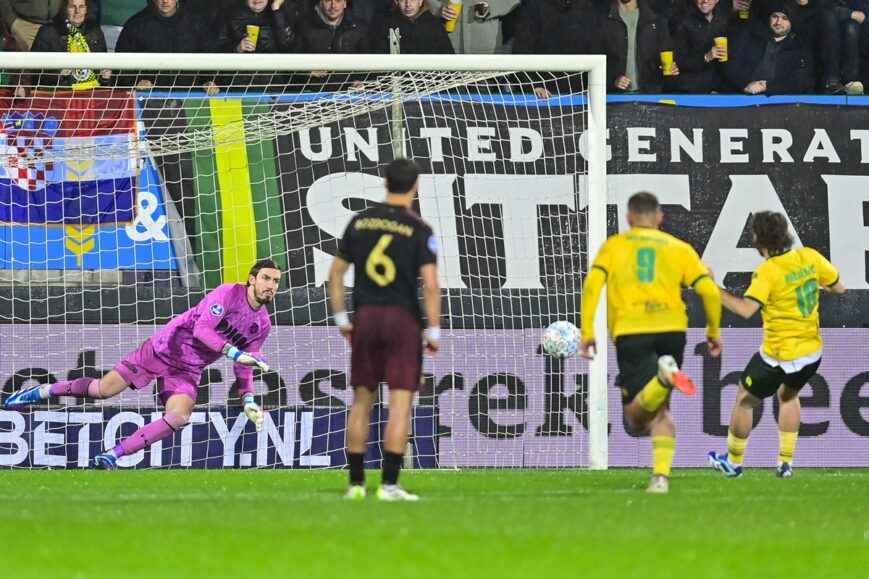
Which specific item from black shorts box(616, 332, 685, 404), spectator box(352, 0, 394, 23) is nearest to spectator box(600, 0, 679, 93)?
spectator box(352, 0, 394, 23)

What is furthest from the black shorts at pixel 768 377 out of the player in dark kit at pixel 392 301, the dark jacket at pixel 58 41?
the dark jacket at pixel 58 41

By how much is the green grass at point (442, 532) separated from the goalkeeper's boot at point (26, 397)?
10.6ft

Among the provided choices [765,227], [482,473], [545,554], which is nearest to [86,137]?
[482,473]

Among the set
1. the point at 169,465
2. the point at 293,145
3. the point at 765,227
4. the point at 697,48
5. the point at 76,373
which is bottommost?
the point at 169,465

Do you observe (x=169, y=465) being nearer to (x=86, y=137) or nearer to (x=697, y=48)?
(x=86, y=137)

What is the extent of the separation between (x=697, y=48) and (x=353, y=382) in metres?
9.19

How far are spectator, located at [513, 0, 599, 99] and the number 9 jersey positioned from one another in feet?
27.3

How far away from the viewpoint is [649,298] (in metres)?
8.79

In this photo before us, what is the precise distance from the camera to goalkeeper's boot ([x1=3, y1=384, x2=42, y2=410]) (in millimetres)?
12977

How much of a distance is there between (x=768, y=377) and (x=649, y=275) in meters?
2.74

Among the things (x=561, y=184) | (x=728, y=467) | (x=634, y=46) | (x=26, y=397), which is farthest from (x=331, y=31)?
(x=728, y=467)

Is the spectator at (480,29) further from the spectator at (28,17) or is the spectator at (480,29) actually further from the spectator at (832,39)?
the spectator at (28,17)

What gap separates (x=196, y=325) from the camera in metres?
12.6

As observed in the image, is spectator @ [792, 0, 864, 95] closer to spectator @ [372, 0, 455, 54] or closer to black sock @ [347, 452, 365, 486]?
spectator @ [372, 0, 455, 54]
